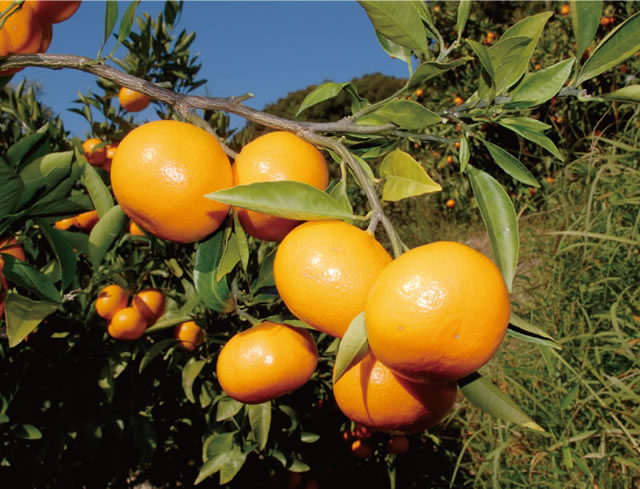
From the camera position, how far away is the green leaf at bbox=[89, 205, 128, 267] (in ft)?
2.40

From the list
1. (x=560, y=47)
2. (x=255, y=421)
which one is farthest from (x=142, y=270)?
(x=560, y=47)

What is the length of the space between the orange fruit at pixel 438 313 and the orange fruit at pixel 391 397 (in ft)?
0.26

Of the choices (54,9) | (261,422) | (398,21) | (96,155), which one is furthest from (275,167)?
(96,155)

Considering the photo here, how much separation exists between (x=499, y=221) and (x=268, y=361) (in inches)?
12.9

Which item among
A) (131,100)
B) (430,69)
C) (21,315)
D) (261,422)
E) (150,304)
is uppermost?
(430,69)

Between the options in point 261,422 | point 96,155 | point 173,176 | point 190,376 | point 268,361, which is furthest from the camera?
point 96,155

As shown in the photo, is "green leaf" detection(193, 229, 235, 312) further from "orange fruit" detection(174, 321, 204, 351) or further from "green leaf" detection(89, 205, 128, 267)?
"orange fruit" detection(174, 321, 204, 351)

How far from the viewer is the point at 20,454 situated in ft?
4.33

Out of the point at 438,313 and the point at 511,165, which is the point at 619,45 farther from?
the point at 438,313

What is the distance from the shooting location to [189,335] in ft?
4.32

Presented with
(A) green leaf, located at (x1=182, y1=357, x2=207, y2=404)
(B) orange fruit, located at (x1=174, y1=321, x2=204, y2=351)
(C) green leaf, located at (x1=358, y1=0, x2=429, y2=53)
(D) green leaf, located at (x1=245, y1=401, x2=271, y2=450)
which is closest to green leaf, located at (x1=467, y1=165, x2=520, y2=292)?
(C) green leaf, located at (x1=358, y1=0, x2=429, y2=53)

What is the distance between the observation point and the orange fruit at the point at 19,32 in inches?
20.6

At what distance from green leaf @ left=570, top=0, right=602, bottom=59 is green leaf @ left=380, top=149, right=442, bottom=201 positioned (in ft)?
0.66

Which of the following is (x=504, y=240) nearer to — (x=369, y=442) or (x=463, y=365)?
(x=463, y=365)
